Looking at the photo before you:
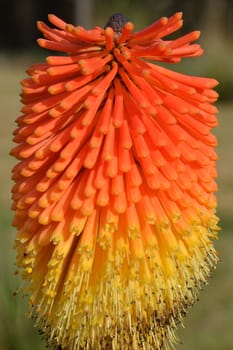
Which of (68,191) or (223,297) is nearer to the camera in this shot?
(68,191)

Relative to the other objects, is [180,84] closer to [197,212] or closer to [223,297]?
[197,212]

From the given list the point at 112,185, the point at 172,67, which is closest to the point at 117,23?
the point at 112,185

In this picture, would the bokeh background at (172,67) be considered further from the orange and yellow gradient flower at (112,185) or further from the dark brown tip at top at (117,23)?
the dark brown tip at top at (117,23)

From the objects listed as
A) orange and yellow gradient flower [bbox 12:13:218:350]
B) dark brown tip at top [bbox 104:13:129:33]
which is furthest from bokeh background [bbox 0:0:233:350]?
dark brown tip at top [bbox 104:13:129:33]

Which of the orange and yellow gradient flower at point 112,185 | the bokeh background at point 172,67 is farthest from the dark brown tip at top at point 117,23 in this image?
the bokeh background at point 172,67

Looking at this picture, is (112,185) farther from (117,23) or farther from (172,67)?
(172,67)

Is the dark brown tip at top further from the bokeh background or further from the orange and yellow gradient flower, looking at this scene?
the bokeh background

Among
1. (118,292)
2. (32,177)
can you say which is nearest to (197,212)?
(118,292)
